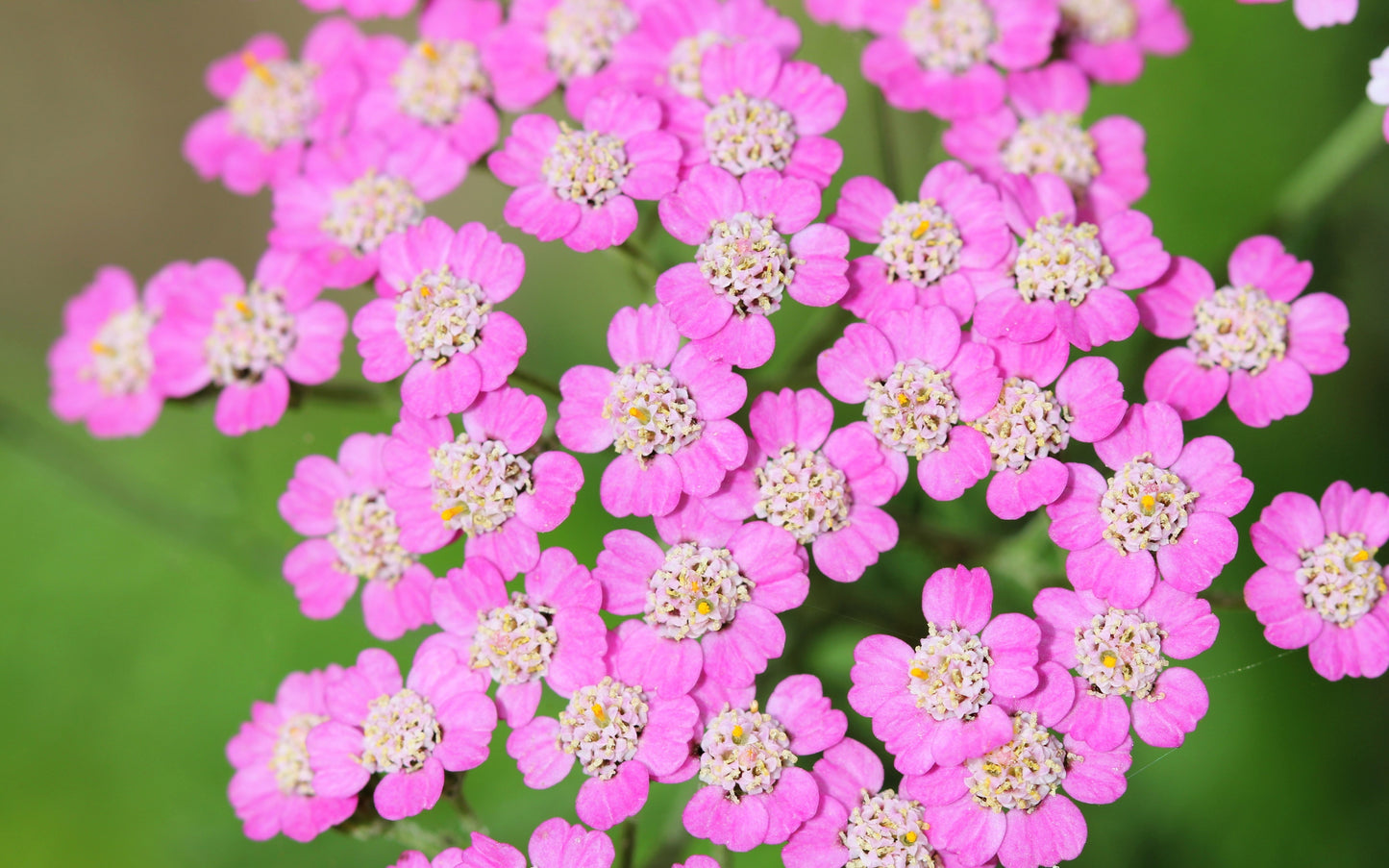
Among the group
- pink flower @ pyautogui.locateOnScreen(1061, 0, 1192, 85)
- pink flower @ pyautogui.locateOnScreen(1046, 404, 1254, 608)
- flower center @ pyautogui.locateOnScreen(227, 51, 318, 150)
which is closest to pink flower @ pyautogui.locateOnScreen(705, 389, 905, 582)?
pink flower @ pyautogui.locateOnScreen(1046, 404, 1254, 608)

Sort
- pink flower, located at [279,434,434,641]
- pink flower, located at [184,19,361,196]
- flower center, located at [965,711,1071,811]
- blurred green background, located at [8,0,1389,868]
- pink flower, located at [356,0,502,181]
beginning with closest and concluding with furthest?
flower center, located at [965,711,1071,811] → pink flower, located at [279,434,434,641] → pink flower, located at [356,0,502,181] → pink flower, located at [184,19,361,196] → blurred green background, located at [8,0,1389,868]

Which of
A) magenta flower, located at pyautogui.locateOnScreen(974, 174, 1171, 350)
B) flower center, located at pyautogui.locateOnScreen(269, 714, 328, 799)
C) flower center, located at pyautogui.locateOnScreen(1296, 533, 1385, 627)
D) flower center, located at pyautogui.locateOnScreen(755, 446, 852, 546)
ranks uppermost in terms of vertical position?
magenta flower, located at pyautogui.locateOnScreen(974, 174, 1171, 350)

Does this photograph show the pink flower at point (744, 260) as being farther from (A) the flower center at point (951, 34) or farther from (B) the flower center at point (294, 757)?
Result: (B) the flower center at point (294, 757)

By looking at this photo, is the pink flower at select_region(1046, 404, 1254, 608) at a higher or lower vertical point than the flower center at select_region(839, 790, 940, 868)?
higher

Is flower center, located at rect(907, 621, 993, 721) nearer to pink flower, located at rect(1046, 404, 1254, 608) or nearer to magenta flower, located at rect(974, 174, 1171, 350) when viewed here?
pink flower, located at rect(1046, 404, 1254, 608)

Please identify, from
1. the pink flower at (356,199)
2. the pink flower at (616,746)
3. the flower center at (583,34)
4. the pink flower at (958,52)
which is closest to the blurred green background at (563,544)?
the pink flower at (958,52)

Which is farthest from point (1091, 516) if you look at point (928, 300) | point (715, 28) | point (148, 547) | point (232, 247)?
point (232, 247)

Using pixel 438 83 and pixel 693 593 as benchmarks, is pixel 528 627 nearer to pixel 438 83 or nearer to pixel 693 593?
pixel 693 593
